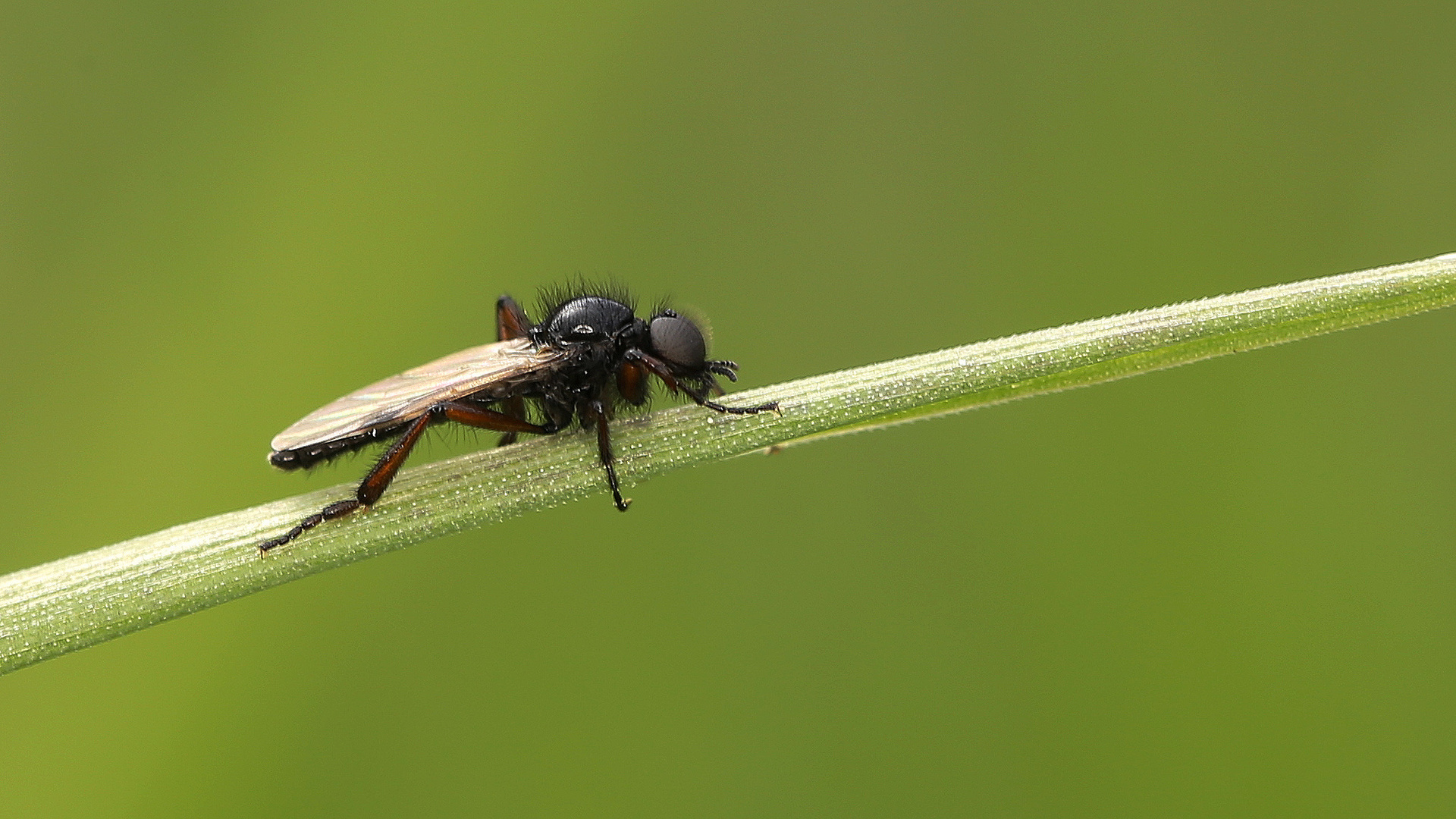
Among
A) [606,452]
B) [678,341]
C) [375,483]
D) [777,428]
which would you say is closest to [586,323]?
[678,341]

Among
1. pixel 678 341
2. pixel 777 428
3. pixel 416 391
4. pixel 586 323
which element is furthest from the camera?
pixel 586 323

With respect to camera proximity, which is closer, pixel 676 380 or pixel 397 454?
pixel 397 454

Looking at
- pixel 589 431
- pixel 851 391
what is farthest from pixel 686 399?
pixel 851 391

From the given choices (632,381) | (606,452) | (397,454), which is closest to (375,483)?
(397,454)

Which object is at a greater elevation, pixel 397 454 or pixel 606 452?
pixel 397 454

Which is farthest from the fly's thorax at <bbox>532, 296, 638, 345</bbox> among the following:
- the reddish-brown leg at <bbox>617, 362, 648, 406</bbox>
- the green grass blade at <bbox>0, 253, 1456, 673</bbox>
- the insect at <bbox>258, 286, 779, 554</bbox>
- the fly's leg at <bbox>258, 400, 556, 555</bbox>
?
the green grass blade at <bbox>0, 253, 1456, 673</bbox>

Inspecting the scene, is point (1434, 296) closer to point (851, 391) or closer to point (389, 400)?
point (851, 391)

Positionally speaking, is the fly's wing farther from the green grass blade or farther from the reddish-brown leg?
the green grass blade

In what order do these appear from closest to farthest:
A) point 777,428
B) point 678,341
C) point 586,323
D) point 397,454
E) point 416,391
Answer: point 777,428 < point 397,454 < point 416,391 < point 678,341 < point 586,323

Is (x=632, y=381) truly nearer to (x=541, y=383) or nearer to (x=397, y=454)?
(x=541, y=383)

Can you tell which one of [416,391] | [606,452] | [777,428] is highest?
[416,391]
